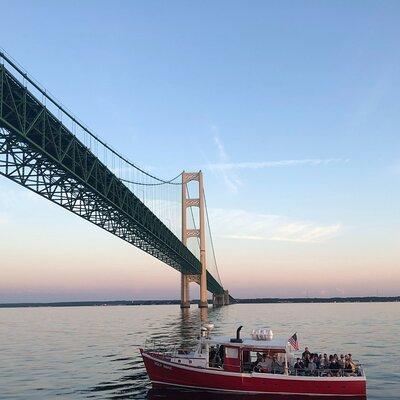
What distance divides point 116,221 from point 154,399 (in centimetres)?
3422

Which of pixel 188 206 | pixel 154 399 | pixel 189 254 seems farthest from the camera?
pixel 188 206

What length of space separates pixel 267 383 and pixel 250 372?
98 centimetres

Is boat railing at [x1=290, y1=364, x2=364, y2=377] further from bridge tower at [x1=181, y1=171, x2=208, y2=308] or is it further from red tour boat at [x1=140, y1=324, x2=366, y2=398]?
bridge tower at [x1=181, y1=171, x2=208, y2=308]

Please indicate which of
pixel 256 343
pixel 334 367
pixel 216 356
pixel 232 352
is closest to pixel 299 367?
pixel 334 367

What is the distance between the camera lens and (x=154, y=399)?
24188 mm

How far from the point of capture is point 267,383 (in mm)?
24703

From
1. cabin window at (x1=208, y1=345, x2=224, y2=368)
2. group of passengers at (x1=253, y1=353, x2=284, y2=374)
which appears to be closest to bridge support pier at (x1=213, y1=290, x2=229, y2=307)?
cabin window at (x1=208, y1=345, x2=224, y2=368)

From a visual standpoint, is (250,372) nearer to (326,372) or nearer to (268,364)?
(268,364)

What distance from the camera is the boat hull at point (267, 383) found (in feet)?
80.1

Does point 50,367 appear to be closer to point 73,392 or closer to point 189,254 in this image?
point 73,392

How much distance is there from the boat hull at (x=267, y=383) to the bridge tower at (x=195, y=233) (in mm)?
87235

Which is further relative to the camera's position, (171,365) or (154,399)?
(171,365)

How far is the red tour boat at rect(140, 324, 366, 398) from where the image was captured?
80.4ft

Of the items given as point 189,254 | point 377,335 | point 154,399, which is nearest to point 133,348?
point 154,399
